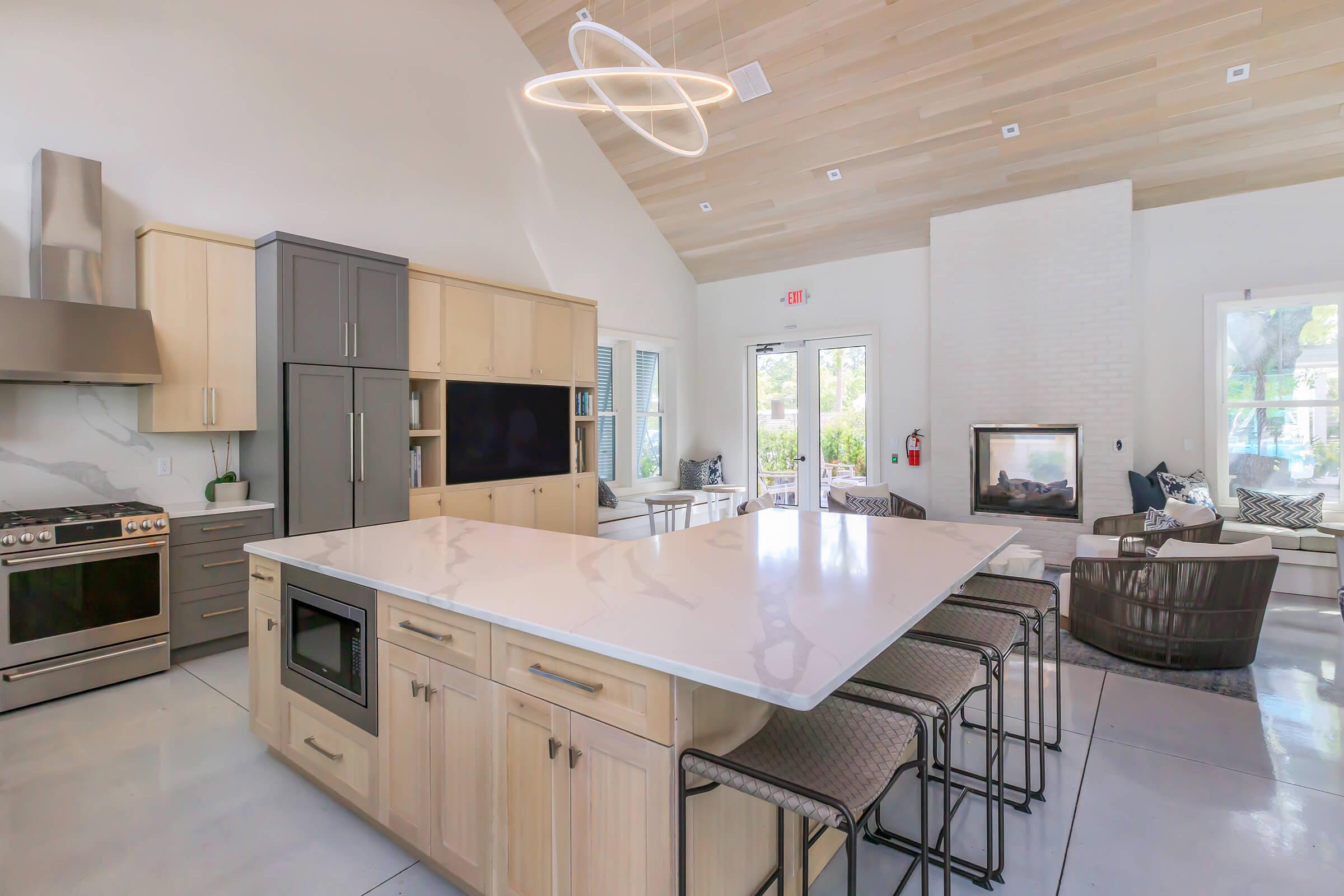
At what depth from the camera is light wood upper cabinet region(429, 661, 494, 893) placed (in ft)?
5.23

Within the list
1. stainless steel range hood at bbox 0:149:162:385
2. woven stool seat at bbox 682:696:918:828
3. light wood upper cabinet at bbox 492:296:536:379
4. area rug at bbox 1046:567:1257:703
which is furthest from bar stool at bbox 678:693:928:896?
light wood upper cabinet at bbox 492:296:536:379

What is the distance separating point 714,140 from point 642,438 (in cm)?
340

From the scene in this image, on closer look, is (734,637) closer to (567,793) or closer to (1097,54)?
(567,793)

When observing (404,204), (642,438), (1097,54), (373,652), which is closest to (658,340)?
(642,438)

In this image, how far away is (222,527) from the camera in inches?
142

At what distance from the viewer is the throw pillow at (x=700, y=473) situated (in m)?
7.86

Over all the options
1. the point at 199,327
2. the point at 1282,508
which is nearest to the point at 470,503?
the point at 199,327

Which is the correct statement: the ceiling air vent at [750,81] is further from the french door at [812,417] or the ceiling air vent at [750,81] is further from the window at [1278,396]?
the window at [1278,396]

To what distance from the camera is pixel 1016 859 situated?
1.92m

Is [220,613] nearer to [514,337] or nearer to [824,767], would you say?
[514,337]

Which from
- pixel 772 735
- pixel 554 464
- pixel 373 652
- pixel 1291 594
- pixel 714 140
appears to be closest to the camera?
pixel 772 735

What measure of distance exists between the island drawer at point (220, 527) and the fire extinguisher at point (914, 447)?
5.77 m

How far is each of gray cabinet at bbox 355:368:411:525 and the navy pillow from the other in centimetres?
588

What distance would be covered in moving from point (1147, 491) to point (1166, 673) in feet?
8.28
